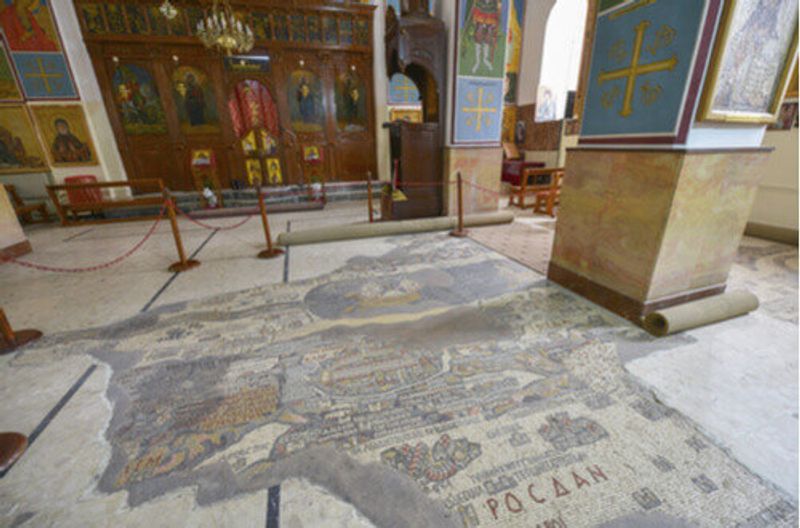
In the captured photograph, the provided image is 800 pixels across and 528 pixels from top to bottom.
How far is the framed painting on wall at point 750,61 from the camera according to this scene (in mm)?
2223

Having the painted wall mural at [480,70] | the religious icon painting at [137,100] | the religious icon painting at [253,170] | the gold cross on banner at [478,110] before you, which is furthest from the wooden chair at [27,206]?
the gold cross on banner at [478,110]

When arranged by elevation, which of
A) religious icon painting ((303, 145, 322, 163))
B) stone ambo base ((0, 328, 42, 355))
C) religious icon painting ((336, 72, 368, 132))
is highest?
religious icon painting ((336, 72, 368, 132))

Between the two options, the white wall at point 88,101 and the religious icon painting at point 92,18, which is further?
the religious icon painting at point 92,18

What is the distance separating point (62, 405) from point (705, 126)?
15.5ft

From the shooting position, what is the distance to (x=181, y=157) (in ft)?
30.0

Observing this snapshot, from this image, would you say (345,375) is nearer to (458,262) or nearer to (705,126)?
(458,262)

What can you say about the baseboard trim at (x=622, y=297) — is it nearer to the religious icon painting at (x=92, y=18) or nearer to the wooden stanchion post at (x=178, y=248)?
the wooden stanchion post at (x=178, y=248)

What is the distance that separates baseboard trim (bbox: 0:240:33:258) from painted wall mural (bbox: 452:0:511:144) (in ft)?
23.9

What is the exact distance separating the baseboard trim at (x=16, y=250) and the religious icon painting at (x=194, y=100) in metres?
4.95

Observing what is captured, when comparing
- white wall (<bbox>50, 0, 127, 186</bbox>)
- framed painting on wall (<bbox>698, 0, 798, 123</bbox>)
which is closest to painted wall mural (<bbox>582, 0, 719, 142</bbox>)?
framed painting on wall (<bbox>698, 0, 798, 123</bbox>)

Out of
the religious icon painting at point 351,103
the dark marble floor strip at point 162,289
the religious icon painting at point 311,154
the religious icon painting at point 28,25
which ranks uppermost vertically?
the religious icon painting at point 28,25

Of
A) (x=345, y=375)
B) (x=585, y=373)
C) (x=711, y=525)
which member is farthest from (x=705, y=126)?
(x=345, y=375)

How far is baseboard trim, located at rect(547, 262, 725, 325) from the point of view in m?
2.77

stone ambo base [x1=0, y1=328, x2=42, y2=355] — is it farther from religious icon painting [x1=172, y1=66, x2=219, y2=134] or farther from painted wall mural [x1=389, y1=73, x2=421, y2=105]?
painted wall mural [x1=389, y1=73, x2=421, y2=105]
